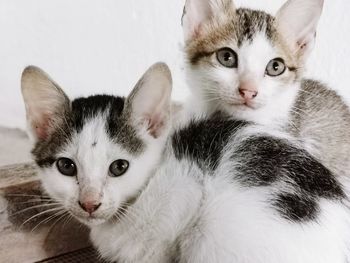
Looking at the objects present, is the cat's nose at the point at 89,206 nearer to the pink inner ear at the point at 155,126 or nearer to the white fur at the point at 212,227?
the white fur at the point at 212,227

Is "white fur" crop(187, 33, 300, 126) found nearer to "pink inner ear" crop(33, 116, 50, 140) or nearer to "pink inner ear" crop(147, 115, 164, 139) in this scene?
"pink inner ear" crop(147, 115, 164, 139)

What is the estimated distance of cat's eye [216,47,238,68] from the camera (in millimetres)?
1568

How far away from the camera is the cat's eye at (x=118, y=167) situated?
1.34 metres

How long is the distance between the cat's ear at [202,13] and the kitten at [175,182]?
358 millimetres

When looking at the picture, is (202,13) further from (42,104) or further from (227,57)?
(42,104)

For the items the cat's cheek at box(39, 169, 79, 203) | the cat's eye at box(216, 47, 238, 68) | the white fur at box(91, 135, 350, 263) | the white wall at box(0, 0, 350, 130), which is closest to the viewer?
the white fur at box(91, 135, 350, 263)

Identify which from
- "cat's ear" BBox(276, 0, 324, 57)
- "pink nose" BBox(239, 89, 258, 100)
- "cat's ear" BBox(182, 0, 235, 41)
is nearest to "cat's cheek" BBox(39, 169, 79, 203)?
"pink nose" BBox(239, 89, 258, 100)

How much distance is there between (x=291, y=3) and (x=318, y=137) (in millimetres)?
406

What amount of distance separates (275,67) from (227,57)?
0.14 metres

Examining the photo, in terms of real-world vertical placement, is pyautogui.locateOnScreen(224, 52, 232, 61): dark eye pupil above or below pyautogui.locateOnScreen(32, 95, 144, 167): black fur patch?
above

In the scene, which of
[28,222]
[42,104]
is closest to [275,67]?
[42,104]

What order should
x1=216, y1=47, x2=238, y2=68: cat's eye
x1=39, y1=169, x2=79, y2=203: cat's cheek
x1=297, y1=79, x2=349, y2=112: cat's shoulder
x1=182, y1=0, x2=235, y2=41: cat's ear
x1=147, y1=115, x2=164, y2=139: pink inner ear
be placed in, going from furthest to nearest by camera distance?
x1=297, y1=79, x2=349, y2=112: cat's shoulder → x1=182, y1=0, x2=235, y2=41: cat's ear → x1=216, y1=47, x2=238, y2=68: cat's eye → x1=147, y1=115, x2=164, y2=139: pink inner ear → x1=39, y1=169, x2=79, y2=203: cat's cheek

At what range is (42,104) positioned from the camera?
55.6 inches

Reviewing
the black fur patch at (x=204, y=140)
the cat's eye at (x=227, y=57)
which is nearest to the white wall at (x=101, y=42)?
the cat's eye at (x=227, y=57)
